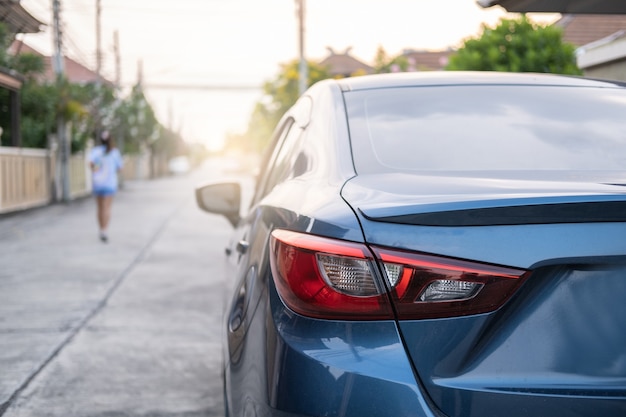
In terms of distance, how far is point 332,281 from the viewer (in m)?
1.75

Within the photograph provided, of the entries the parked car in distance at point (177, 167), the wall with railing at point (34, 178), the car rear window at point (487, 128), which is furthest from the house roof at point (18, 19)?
the parked car in distance at point (177, 167)

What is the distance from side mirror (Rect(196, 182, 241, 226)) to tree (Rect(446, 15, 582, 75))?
11046 mm

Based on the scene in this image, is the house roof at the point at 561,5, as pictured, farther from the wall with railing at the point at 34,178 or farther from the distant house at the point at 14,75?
the distant house at the point at 14,75

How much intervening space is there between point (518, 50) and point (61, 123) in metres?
14.5

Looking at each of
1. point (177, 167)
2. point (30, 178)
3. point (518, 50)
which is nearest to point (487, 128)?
point (518, 50)

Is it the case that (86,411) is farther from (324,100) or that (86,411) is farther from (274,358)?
(274,358)

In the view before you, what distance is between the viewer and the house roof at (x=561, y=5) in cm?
386

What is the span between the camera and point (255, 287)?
6.91 feet

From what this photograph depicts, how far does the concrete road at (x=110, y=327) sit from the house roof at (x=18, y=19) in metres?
6.63

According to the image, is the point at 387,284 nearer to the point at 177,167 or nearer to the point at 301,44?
the point at 301,44

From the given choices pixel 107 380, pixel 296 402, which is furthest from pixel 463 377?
pixel 107 380

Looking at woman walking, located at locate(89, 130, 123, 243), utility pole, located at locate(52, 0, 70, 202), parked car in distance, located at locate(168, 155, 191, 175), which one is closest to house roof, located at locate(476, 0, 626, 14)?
woman walking, located at locate(89, 130, 123, 243)

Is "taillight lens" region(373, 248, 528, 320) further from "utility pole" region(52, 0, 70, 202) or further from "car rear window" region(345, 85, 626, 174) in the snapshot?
"utility pole" region(52, 0, 70, 202)

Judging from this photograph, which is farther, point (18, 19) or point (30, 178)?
point (30, 178)
